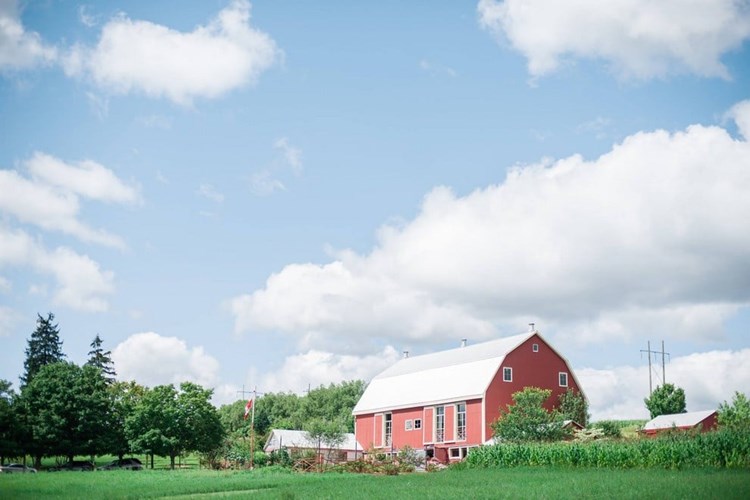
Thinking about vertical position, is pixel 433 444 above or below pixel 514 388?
below

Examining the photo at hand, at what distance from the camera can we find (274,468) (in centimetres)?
4984

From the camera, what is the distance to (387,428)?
62.5m

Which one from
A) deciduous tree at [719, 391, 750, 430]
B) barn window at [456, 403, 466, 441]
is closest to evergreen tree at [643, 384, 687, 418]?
deciduous tree at [719, 391, 750, 430]

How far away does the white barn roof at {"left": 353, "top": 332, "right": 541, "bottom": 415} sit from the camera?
2154 inches

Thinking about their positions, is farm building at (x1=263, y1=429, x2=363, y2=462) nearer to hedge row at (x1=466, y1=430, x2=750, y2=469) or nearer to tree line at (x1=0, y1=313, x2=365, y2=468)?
tree line at (x1=0, y1=313, x2=365, y2=468)

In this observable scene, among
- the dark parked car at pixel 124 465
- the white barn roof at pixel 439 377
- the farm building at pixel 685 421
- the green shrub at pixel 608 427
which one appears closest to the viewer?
the green shrub at pixel 608 427

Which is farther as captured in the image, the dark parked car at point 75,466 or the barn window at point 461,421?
the dark parked car at point 75,466

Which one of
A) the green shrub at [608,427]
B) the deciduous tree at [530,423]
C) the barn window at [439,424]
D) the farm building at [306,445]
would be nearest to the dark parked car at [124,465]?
the farm building at [306,445]

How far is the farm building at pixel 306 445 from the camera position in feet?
198

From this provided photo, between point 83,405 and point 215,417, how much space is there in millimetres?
10442

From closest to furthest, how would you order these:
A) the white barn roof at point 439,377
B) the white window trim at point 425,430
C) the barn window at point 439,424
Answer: the white barn roof at point 439,377 < the barn window at point 439,424 < the white window trim at point 425,430

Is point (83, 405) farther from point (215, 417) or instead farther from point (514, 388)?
point (514, 388)

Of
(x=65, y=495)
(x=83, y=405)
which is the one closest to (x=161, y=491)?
(x=65, y=495)

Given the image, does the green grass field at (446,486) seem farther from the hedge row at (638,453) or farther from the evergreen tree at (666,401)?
the evergreen tree at (666,401)
